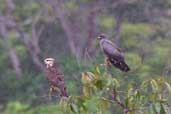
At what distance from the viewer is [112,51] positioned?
20.7 feet

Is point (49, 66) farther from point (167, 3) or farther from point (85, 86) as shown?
point (167, 3)

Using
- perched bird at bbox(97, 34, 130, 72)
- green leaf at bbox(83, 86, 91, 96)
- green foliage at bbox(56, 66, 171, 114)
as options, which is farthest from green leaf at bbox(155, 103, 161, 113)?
perched bird at bbox(97, 34, 130, 72)

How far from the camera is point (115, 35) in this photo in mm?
15227

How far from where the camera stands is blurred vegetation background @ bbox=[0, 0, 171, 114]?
15.6 m

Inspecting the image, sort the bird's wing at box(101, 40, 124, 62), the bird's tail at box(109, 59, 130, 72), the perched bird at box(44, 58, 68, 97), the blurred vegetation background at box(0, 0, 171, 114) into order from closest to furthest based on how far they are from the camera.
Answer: the perched bird at box(44, 58, 68, 97) → the bird's tail at box(109, 59, 130, 72) → the bird's wing at box(101, 40, 124, 62) → the blurred vegetation background at box(0, 0, 171, 114)

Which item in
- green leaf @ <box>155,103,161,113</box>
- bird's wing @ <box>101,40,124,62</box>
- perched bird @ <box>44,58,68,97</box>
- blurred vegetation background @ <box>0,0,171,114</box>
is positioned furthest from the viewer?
blurred vegetation background @ <box>0,0,171,114</box>

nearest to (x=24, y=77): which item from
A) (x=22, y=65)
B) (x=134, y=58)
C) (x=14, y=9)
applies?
(x=22, y=65)

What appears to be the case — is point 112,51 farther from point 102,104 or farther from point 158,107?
point 158,107

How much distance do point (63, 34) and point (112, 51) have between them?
11.2m

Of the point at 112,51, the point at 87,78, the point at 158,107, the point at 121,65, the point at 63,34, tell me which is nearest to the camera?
the point at 158,107

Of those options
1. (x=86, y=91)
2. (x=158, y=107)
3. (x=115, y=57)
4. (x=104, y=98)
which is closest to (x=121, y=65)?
(x=115, y=57)

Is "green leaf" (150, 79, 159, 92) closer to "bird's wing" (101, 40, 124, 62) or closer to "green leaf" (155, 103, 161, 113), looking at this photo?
"green leaf" (155, 103, 161, 113)

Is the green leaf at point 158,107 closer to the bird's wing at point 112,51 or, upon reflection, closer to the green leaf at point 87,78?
the green leaf at point 87,78

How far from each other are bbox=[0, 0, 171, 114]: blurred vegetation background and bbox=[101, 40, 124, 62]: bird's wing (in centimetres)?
820
